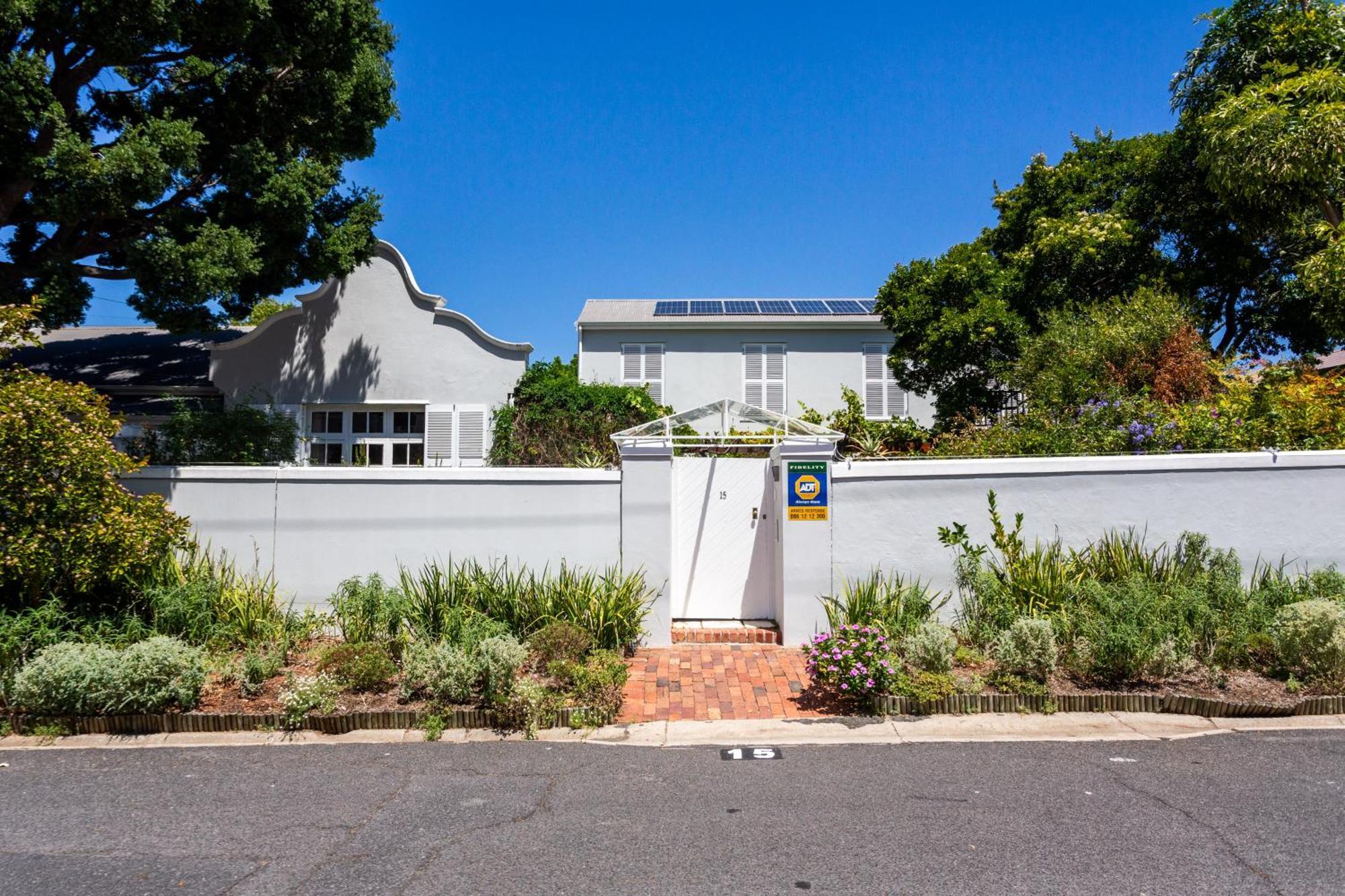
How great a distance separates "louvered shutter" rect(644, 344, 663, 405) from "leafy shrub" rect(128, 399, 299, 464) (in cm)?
990

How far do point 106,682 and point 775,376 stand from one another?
16.6 m

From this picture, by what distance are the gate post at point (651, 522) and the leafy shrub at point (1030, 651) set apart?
3.41 metres

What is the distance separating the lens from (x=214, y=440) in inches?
470

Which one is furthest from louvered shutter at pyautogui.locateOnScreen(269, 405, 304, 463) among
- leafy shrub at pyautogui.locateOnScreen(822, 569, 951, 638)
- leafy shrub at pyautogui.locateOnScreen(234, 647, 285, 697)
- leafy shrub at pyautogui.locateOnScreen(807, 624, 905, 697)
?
leafy shrub at pyautogui.locateOnScreen(807, 624, 905, 697)

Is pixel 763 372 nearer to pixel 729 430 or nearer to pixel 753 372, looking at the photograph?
pixel 753 372

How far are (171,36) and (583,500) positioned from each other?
335 inches

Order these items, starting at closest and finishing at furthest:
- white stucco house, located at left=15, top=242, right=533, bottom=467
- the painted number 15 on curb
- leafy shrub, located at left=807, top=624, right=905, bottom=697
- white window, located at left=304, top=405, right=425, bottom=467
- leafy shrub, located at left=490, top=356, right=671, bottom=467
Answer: the painted number 15 on curb, leafy shrub, located at left=807, top=624, right=905, bottom=697, leafy shrub, located at left=490, top=356, right=671, bottom=467, white stucco house, located at left=15, top=242, right=533, bottom=467, white window, located at left=304, top=405, right=425, bottom=467

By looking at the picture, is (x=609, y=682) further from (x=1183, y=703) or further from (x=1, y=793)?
(x=1183, y=703)

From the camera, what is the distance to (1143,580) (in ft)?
26.6

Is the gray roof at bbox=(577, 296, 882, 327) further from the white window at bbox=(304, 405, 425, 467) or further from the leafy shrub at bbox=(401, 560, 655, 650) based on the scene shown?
the leafy shrub at bbox=(401, 560, 655, 650)

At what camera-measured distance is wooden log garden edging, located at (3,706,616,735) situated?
659 centimetres

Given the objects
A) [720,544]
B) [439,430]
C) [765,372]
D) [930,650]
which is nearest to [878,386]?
[765,372]

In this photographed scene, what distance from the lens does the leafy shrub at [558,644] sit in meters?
7.34

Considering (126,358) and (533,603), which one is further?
(126,358)
